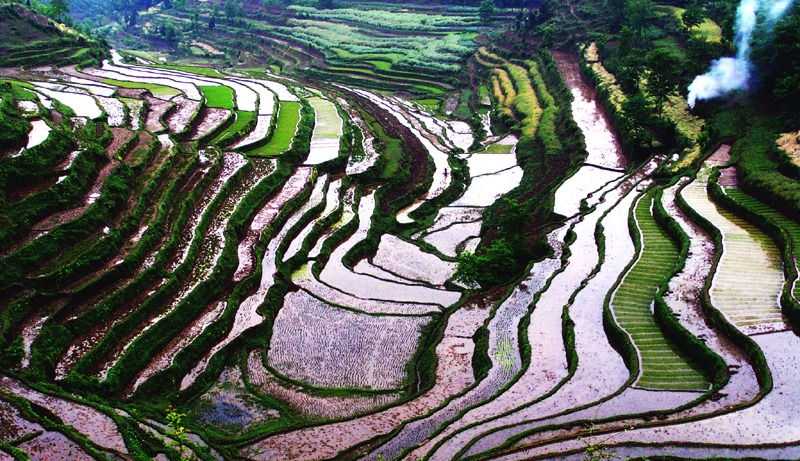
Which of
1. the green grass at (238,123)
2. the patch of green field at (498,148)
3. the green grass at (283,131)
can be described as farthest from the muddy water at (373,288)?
the patch of green field at (498,148)

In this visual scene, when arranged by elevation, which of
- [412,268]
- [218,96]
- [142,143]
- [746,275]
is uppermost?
[218,96]

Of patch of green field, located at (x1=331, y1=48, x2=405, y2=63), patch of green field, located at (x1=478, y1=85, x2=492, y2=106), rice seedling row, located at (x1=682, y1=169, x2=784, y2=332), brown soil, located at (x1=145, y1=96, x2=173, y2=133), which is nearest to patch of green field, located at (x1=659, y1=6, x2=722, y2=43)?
patch of green field, located at (x1=478, y1=85, x2=492, y2=106)

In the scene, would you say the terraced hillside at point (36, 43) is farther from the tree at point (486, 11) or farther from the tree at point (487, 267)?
the tree at point (487, 267)

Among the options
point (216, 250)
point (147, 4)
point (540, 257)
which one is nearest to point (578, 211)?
point (540, 257)

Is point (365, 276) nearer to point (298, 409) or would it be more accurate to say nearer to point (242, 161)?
point (298, 409)

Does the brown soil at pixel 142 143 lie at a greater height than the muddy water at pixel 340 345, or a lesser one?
greater

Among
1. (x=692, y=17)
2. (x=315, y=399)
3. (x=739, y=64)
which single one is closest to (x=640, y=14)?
(x=692, y=17)

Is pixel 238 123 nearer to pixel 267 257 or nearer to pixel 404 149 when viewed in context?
pixel 404 149
